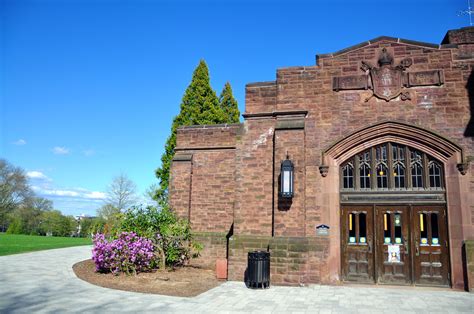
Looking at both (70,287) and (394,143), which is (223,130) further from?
(70,287)

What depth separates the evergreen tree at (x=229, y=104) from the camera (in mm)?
25766

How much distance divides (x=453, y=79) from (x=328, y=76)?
339cm

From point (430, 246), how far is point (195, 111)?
16.1m

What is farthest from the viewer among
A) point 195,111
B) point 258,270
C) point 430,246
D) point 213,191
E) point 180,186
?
point 195,111

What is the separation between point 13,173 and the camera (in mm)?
42938

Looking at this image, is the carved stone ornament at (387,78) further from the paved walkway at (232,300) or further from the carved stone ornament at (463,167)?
the paved walkway at (232,300)

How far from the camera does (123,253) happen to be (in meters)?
10.7

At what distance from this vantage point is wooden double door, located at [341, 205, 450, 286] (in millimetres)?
9719

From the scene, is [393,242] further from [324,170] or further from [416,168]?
[324,170]

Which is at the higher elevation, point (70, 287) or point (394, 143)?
point (394, 143)

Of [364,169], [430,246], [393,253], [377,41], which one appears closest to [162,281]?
[393,253]

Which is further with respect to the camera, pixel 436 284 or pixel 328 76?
pixel 328 76

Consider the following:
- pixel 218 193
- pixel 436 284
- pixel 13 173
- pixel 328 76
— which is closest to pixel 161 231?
pixel 218 193

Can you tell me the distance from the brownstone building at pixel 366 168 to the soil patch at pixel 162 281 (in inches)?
46.2
